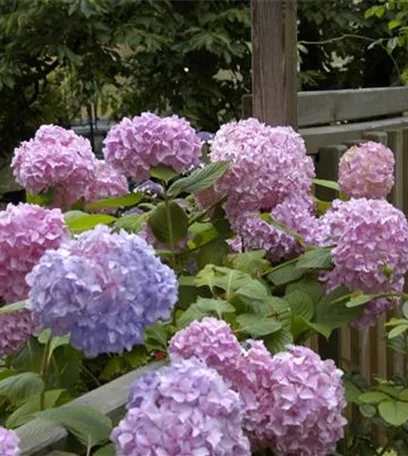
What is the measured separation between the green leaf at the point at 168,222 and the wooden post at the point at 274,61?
699mm

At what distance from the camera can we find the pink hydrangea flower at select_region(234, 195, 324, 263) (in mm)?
1445

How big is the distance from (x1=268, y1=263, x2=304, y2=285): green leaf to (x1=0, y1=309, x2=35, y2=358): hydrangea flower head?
436mm

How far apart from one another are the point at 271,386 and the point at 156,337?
184mm

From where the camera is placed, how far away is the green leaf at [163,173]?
142 cm

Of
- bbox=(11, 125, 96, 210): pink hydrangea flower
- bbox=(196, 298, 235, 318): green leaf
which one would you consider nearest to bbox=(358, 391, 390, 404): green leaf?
bbox=(196, 298, 235, 318): green leaf

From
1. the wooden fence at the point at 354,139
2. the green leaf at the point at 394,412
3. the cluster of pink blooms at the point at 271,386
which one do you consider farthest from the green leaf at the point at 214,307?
the wooden fence at the point at 354,139

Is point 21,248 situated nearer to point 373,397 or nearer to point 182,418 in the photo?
point 182,418

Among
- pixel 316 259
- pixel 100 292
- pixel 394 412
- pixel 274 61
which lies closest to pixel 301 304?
pixel 316 259

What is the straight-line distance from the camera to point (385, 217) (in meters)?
1.26

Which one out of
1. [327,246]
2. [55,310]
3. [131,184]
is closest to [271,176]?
[327,246]

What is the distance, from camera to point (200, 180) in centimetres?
137

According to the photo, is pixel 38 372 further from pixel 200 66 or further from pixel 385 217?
pixel 200 66

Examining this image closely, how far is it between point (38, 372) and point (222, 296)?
294mm

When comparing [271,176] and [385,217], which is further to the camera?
[271,176]
